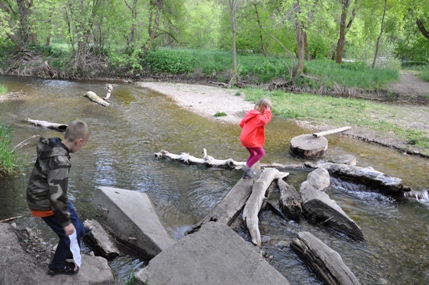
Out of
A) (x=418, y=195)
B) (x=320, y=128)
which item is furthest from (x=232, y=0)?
(x=418, y=195)

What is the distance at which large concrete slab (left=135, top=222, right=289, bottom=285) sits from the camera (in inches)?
141

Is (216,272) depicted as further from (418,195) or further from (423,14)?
(423,14)

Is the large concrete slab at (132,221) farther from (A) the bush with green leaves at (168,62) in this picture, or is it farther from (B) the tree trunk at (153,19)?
(B) the tree trunk at (153,19)

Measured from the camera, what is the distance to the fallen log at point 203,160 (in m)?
8.21

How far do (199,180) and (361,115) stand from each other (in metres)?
9.23

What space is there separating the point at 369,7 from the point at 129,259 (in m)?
Result: 23.8

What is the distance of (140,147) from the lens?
9.64m

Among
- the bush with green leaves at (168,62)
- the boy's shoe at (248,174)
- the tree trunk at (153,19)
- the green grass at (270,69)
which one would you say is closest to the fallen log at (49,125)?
the boy's shoe at (248,174)

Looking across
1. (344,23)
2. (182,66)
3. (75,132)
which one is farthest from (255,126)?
(344,23)

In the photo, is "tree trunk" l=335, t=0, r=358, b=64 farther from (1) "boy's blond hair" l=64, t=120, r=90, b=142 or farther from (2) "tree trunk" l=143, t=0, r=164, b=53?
(1) "boy's blond hair" l=64, t=120, r=90, b=142

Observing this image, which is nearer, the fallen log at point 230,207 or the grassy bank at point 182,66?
the fallen log at point 230,207

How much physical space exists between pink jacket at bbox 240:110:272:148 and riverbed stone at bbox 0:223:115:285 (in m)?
3.93

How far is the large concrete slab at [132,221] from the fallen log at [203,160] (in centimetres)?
268

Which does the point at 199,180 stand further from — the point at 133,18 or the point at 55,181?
the point at 133,18
